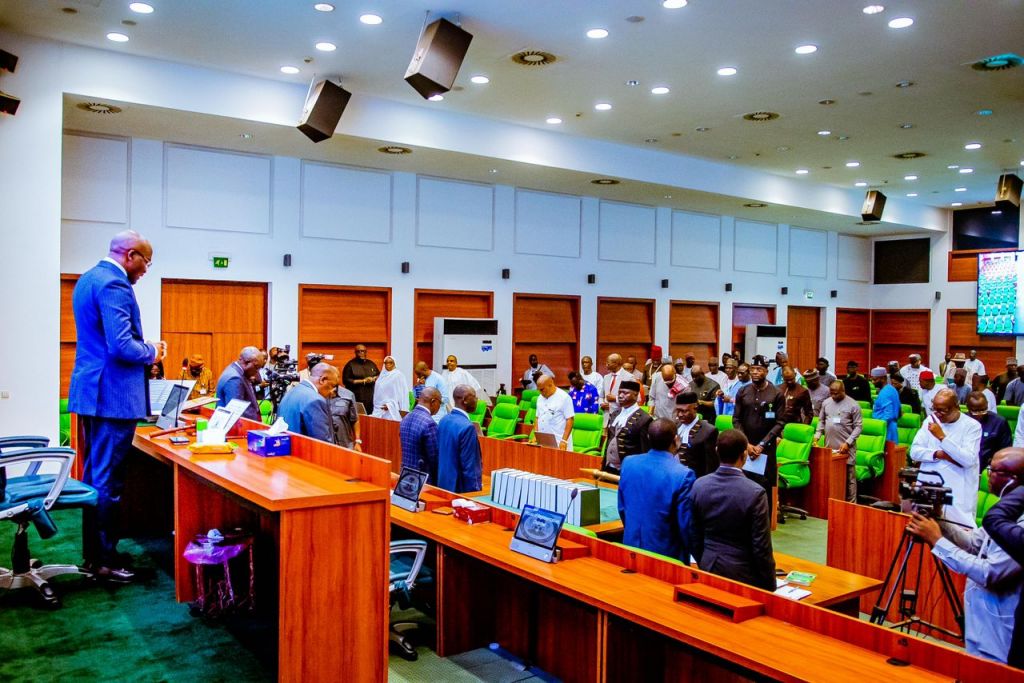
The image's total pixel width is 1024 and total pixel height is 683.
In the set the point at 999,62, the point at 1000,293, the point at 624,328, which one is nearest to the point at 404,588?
the point at 999,62

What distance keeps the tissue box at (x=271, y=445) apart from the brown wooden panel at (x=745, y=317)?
14.4 m

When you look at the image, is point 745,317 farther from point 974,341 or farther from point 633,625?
point 633,625

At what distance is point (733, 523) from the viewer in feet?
12.1

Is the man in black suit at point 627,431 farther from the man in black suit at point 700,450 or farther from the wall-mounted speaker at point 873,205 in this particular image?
the wall-mounted speaker at point 873,205

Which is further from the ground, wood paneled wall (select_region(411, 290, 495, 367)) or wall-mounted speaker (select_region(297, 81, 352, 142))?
wall-mounted speaker (select_region(297, 81, 352, 142))

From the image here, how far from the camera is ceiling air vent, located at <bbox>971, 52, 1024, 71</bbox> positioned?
866cm

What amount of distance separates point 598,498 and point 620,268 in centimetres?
1065

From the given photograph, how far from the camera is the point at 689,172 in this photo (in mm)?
13992

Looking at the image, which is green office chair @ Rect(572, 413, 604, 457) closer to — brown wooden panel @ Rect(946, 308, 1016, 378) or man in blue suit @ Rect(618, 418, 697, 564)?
man in blue suit @ Rect(618, 418, 697, 564)

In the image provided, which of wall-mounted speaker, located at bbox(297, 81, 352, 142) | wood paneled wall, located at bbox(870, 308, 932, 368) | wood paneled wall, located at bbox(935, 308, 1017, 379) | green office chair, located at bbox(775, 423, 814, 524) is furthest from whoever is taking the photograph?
wood paneled wall, located at bbox(870, 308, 932, 368)

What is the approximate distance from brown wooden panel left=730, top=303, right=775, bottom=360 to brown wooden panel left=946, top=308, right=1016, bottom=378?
4.39 m

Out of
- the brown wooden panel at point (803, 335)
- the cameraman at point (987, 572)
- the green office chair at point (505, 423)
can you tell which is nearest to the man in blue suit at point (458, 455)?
the cameraman at point (987, 572)

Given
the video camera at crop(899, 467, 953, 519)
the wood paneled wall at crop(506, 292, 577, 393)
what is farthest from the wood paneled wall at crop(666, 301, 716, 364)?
the video camera at crop(899, 467, 953, 519)

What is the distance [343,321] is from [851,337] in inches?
521
